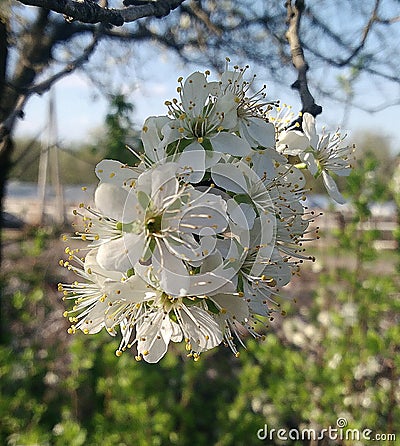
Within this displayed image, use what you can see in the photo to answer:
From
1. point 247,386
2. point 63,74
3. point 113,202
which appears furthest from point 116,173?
point 247,386

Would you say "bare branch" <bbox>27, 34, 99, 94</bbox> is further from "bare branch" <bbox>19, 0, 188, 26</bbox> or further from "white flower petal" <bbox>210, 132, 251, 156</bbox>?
"white flower petal" <bbox>210, 132, 251, 156</bbox>

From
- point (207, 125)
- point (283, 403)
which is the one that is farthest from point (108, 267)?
point (283, 403)

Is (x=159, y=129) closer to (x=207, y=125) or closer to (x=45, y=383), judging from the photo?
(x=207, y=125)

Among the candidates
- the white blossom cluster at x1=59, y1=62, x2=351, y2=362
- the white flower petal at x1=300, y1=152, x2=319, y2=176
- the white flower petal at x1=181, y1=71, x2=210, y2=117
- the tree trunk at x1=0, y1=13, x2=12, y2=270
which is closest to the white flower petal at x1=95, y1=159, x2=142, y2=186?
the white blossom cluster at x1=59, y1=62, x2=351, y2=362

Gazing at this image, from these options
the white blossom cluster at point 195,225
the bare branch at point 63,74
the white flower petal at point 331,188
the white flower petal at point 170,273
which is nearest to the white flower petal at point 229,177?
the white blossom cluster at point 195,225

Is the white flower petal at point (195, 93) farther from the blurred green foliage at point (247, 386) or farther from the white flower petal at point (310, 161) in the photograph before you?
the blurred green foliage at point (247, 386)

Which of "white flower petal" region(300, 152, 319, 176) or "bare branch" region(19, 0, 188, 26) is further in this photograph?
"white flower petal" region(300, 152, 319, 176)
